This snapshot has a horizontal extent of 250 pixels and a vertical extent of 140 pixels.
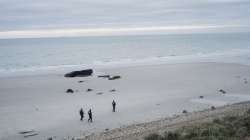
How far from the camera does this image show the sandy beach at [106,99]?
23.2 meters

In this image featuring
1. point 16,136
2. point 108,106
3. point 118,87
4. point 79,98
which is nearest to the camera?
point 16,136

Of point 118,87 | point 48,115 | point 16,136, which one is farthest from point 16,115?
point 118,87

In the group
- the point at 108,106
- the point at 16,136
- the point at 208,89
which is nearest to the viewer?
the point at 16,136

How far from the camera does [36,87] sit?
132 ft

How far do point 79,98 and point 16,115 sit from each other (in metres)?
6.96

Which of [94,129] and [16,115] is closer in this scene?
[94,129]

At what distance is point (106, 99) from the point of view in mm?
31688

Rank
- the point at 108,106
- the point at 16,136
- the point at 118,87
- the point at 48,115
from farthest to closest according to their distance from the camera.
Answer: the point at 118,87, the point at 108,106, the point at 48,115, the point at 16,136

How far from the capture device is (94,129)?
22.0 m

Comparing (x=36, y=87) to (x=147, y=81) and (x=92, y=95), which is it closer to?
(x=92, y=95)

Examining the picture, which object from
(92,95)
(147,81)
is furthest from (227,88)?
(92,95)

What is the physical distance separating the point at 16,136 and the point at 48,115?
5.39 m

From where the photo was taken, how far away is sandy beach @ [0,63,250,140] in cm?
2316

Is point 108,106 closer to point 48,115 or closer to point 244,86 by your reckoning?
point 48,115
